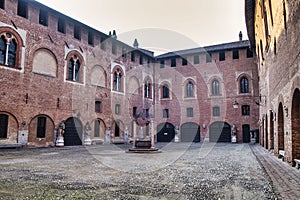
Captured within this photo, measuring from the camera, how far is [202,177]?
7531 millimetres

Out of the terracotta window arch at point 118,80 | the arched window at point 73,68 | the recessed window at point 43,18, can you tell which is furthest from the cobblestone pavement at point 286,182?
the terracotta window arch at point 118,80

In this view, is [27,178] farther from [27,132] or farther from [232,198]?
[27,132]

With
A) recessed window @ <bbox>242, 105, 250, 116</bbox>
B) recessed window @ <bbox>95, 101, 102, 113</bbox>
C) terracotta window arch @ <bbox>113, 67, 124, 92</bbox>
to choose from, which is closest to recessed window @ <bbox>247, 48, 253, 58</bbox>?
recessed window @ <bbox>242, 105, 250, 116</bbox>

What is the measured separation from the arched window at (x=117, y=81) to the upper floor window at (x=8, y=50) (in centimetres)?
1090

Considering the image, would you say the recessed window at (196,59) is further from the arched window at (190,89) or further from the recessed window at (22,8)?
the recessed window at (22,8)

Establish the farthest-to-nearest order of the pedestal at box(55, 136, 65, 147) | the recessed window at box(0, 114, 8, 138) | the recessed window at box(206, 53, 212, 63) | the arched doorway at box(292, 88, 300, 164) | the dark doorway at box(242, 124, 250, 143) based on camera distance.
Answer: the recessed window at box(206, 53, 212, 63) < the dark doorway at box(242, 124, 250, 143) < the pedestal at box(55, 136, 65, 147) < the recessed window at box(0, 114, 8, 138) < the arched doorway at box(292, 88, 300, 164)

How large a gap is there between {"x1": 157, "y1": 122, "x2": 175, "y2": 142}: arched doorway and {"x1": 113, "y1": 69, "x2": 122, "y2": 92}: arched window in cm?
899

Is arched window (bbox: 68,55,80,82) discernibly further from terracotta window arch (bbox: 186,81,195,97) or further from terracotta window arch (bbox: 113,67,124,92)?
terracotta window arch (bbox: 186,81,195,97)

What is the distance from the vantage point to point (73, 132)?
878 inches

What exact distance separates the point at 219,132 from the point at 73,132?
1702cm

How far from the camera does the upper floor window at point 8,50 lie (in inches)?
691

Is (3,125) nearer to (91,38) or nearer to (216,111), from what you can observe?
(91,38)

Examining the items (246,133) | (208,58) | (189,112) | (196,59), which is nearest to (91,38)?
(196,59)

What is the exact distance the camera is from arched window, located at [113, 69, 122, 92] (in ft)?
90.9
